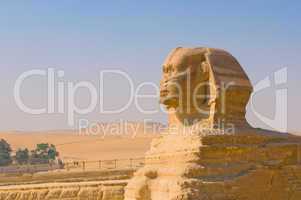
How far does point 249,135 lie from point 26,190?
43.3 feet

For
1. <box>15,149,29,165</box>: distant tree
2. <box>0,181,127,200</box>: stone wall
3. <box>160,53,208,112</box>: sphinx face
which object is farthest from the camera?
<box>15,149,29,165</box>: distant tree

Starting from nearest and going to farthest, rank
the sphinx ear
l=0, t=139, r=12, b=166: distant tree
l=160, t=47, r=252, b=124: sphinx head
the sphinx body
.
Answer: the sphinx body → l=160, t=47, r=252, b=124: sphinx head → the sphinx ear → l=0, t=139, r=12, b=166: distant tree

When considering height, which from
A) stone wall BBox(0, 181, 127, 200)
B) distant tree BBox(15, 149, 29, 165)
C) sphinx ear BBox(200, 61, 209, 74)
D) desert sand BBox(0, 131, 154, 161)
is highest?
sphinx ear BBox(200, 61, 209, 74)

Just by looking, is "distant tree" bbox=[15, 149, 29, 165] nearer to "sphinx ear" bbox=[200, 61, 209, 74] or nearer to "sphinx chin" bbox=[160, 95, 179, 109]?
"sphinx chin" bbox=[160, 95, 179, 109]

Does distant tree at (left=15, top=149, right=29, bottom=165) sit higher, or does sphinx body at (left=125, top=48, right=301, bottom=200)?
sphinx body at (left=125, top=48, right=301, bottom=200)

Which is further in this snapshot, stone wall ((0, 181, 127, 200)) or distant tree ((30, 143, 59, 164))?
distant tree ((30, 143, 59, 164))

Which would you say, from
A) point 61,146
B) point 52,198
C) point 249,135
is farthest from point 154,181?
point 61,146

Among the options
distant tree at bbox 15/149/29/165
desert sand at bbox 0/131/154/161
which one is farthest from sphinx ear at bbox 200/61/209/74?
desert sand at bbox 0/131/154/161

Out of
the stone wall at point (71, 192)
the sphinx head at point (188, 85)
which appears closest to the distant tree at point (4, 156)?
the stone wall at point (71, 192)

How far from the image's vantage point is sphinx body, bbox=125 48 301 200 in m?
11.9

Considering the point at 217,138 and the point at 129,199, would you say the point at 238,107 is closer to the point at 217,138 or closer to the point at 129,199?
the point at 217,138

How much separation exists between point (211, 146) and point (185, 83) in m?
1.89

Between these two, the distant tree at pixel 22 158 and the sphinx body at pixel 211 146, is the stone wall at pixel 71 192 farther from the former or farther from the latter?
the distant tree at pixel 22 158

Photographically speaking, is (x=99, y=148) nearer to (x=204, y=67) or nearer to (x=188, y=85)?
(x=188, y=85)
